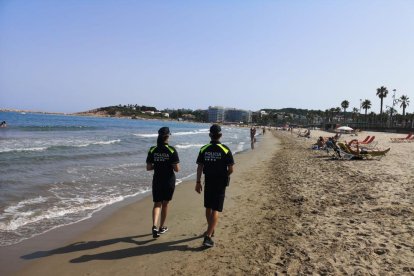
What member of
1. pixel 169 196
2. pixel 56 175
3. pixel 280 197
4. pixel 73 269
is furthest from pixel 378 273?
pixel 56 175

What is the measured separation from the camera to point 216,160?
18.2 feet

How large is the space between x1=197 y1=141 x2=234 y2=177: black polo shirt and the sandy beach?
3.87 feet

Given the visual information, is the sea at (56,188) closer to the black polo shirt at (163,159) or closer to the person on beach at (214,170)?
the black polo shirt at (163,159)

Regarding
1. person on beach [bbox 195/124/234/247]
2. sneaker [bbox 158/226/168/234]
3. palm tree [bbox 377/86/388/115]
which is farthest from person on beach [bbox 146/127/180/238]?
palm tree [bbox 377/86/388/115]

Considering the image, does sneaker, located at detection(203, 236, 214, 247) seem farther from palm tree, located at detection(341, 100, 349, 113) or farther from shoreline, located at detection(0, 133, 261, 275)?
palm tree, located at detection(341, 100, 349, 113)

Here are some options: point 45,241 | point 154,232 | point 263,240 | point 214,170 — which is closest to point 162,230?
point 154,232

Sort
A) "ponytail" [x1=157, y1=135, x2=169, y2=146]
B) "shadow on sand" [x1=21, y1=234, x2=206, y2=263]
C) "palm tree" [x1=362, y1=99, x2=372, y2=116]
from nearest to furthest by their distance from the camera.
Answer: "shadow on sand" [x1=21, y1=234, x2=206, y2=263]
"ponytail" [x1=157, y1=135, x2=169, y2=146]
"palm tree" [x1=362, y1=99, x2=372, y2=116]

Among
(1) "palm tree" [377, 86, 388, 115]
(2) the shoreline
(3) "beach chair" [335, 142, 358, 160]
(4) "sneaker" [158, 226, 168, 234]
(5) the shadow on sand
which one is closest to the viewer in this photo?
(2) the shoreline

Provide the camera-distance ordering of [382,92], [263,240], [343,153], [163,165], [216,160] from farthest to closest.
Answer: [382,92]
[343,153]
[163,165]
[263,240]
[216,160]

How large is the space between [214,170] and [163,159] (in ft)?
3.08

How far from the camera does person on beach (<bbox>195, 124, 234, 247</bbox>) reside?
18.2 ft

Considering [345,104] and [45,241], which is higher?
[345,104]

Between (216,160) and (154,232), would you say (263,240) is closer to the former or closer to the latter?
(216,160)

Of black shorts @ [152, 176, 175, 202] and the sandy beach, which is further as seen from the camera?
black shorts @ [152, 176, 175, 202]
